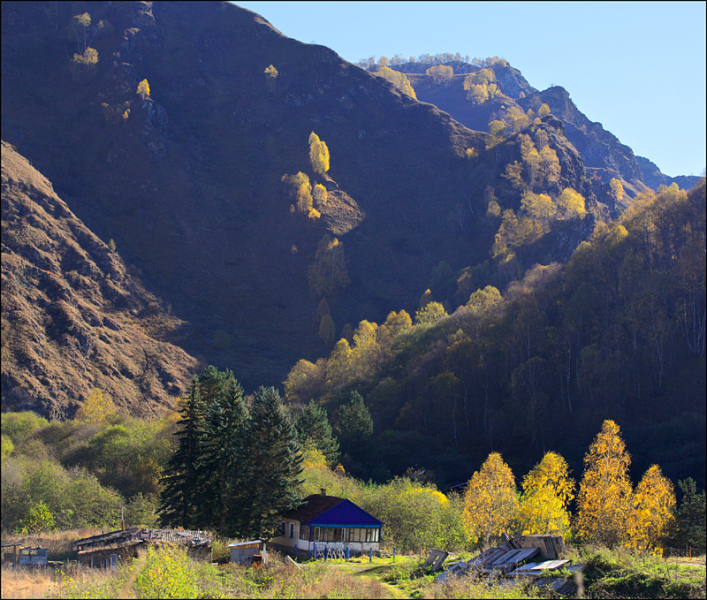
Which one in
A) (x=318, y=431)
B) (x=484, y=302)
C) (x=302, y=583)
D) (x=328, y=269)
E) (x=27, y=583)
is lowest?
(x=302, y=583)

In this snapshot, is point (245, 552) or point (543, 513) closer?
point (245, 552)

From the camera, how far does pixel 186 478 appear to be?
111 ft

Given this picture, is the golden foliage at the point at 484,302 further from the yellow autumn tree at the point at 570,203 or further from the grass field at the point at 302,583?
the grass field at the point at 302,583

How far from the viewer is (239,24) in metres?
168

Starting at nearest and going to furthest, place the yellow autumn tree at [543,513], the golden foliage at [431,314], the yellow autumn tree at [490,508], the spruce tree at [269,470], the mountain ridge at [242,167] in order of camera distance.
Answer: the spruce tree at [269,470] < the yellow autumn tree at [543,513] < the yellow autumn tree at [490,508] < the golden foliage at [431,314] < the mountain ridge at [242,167]

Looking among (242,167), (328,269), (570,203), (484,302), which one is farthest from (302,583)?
(242,167)

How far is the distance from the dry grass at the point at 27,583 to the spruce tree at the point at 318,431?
38.8 metres

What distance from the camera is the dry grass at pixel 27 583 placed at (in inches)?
521

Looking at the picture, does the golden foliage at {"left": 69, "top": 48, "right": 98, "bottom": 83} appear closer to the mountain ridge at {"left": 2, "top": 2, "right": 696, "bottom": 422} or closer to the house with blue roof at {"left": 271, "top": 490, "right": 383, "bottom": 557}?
the mountain ridge at {"left": 2, "top": 2, "right": 696, "bottom": 422}

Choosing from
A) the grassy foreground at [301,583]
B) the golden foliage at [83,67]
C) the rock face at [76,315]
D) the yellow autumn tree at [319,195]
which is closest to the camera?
the grassy foreground at [301,583]

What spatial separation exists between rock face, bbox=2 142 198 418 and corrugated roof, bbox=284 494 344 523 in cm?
3412

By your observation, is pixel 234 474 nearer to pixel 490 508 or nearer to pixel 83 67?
pixel 490 508

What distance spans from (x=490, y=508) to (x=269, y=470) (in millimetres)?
14593

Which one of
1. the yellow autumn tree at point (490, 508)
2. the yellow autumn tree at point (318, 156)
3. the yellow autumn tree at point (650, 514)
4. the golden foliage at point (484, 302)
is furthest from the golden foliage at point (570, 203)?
the yellow autumn tree at point (490, 508)
